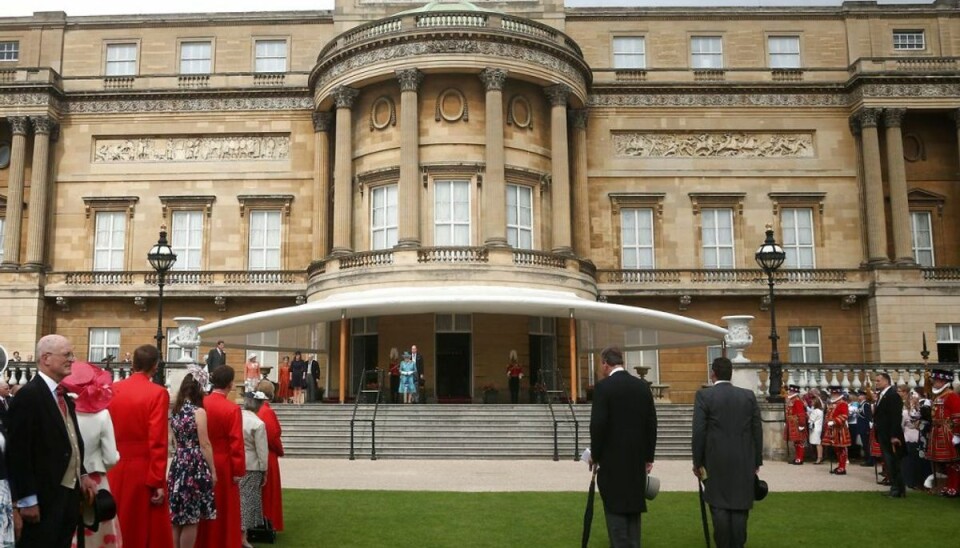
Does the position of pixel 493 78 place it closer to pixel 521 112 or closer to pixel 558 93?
pixel 521 112

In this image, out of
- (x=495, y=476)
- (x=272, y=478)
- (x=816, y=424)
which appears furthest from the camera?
(x=816, y=424)

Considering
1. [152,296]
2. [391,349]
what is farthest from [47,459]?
[152,296]

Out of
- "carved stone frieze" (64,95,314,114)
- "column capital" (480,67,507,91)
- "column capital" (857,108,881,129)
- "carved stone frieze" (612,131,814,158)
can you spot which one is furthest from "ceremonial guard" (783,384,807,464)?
"carved stone frieze" (64,95,314,114)

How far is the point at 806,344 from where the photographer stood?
31188 millimetres

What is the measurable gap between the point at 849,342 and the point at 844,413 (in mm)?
16080

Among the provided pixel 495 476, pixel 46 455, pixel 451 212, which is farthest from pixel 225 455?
pixel 451 212

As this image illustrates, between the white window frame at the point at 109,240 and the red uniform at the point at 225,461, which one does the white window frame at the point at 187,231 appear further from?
the red uniform at the point at 225,461

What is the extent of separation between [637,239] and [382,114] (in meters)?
10.6

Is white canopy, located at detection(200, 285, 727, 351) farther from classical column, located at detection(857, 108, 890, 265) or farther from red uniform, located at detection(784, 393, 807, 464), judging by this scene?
classical column, located at detection(857, 108, 890, 265)

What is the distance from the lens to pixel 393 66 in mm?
27609

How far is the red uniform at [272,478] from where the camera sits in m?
9.26

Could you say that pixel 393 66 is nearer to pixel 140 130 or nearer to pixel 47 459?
pixel 140 130

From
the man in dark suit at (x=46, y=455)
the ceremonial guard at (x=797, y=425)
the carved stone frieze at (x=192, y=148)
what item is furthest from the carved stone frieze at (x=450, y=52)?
the man in dark suit at (x=46, y=455)

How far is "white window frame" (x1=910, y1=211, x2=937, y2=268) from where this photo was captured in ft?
106
